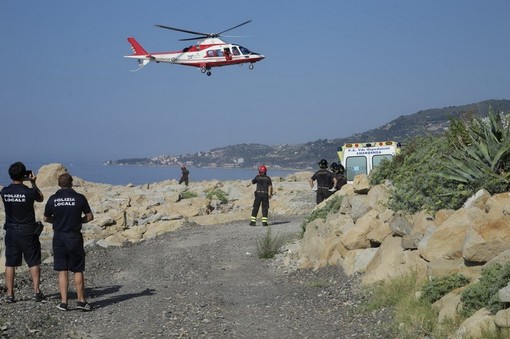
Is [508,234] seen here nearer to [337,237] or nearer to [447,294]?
[447,294]

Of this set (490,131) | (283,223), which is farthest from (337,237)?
(283,223)

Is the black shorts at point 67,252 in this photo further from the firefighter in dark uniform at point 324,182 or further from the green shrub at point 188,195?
the green shrub at point 188,195

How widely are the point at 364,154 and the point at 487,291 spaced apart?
14.1 m

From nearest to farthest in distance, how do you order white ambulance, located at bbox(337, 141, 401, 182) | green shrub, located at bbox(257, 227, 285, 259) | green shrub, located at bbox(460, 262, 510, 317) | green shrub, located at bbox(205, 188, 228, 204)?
green shrub, located at bbox(460, 262, 510, 317) < green shrub, located at bbox(257, 227, 285, 259) < white ambulance, located at bbox(337, 141, 401, 182) < green shrub, located at bbox(205, 188, 228, 204)

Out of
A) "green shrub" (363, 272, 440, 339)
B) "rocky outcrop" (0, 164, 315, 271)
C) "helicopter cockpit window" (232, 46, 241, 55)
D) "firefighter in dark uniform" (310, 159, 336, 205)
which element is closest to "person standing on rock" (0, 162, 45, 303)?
"green shrub" (363, 272, 440, 339)

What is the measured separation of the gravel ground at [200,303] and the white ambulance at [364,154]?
21.7 feet

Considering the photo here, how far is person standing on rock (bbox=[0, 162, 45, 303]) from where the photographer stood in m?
9.74

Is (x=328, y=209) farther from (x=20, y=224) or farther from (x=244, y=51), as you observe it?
(x=244, y=51)

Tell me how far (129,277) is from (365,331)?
6.40m

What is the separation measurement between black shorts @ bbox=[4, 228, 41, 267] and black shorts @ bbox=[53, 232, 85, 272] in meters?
0.58

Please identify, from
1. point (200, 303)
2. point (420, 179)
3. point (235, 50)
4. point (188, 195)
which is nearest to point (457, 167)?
point (420, 179)

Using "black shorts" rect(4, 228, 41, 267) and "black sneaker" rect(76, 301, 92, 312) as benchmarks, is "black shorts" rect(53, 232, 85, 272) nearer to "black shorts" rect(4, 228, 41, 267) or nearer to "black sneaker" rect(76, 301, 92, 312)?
"black sneaker" rect(76, 301, 92, 312)

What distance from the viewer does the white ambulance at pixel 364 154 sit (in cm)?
2061

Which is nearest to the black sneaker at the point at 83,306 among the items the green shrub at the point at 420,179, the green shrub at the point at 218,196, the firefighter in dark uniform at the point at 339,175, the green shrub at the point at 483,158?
the green shrub at the point at 420,179
